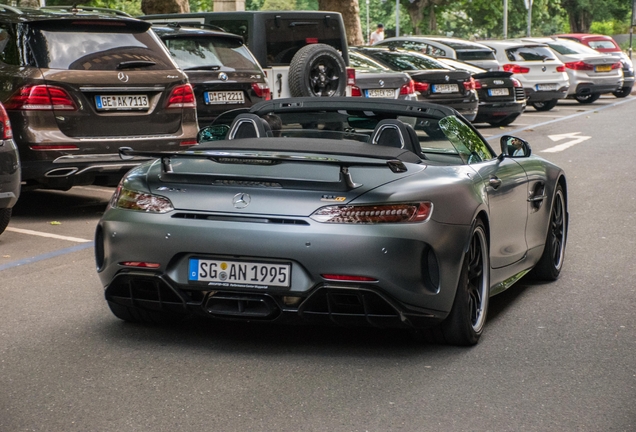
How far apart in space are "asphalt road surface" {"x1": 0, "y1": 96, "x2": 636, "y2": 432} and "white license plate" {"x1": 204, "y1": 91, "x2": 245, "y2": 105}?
16.7ft

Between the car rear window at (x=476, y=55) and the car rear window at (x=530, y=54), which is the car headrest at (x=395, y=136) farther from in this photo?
the car rear window at (x=530, y=54)

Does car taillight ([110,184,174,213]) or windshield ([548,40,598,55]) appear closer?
car taillight ([110,184,174,213])

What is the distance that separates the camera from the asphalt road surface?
438 centimetres

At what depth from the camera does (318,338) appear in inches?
226

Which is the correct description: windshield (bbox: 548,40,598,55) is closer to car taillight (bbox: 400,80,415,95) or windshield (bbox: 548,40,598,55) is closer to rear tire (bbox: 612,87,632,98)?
rear tire (bbox: 612,87,632,98)

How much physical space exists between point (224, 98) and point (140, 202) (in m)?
7.41

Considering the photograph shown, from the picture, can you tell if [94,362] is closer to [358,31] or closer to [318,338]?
[318,338]

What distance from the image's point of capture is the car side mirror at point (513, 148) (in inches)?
262

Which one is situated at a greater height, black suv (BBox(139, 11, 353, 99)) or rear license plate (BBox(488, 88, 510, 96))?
black suv (BBox(139, 11, 353, 99))

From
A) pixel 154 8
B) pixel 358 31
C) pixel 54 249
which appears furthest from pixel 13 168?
pixel 358 31

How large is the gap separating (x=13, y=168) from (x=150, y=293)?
3.48 meters

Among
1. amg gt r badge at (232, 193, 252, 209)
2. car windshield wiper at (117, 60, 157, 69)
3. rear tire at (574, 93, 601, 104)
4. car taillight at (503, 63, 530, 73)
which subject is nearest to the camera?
amg gt r badge at (232, 193, 252, 209)

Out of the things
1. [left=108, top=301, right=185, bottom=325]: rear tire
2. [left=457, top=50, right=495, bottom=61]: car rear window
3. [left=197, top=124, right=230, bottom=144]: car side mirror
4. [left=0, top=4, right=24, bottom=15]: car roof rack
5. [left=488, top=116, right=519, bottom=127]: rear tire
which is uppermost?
[left=0, top=4, right=24, bottom=15]: car roof rack

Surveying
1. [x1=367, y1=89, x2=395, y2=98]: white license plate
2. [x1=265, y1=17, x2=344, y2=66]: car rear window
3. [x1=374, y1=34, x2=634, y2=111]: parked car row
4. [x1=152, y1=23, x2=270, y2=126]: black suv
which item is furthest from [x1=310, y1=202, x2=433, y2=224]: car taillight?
[x1=374, y1=34, x2=634, y2=111]: parked car row
